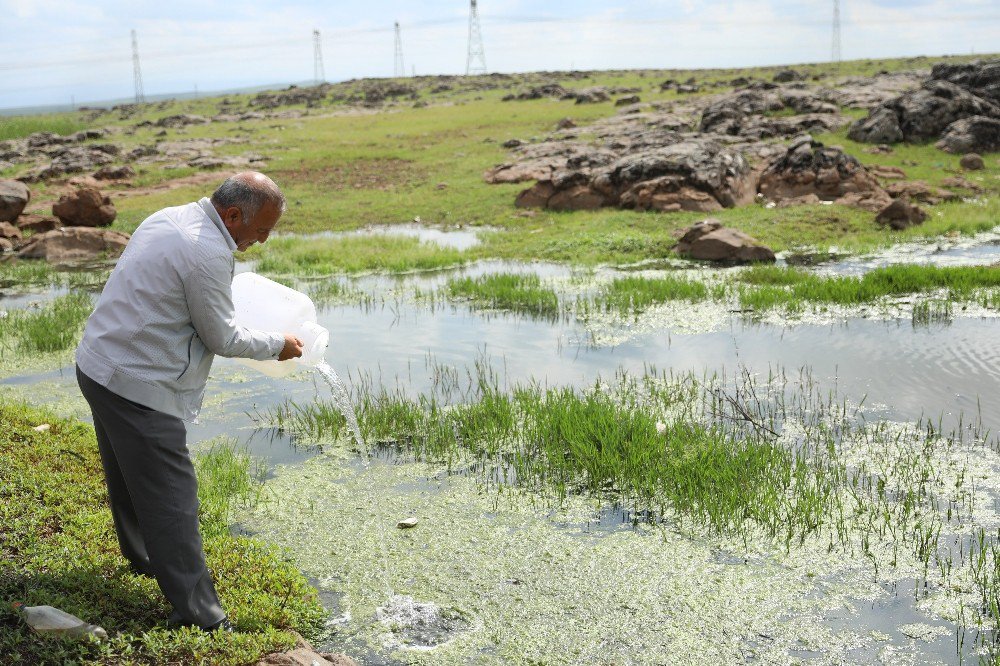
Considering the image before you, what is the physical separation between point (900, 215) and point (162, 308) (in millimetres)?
20273

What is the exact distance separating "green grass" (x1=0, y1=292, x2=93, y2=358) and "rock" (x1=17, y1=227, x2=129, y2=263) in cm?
643

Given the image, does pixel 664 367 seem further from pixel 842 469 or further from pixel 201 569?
pixel 201 569

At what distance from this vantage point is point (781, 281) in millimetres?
15500

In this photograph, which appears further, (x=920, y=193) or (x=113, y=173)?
(x=113, y=173)

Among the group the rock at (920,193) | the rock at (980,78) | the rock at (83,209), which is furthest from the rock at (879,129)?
the rock at (83,209)

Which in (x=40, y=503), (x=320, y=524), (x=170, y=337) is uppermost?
(x=170, y=337)

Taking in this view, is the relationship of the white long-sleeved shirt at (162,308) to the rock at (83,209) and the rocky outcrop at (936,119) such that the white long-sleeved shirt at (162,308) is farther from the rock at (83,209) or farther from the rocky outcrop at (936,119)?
the rocky outcrop at (936,119)

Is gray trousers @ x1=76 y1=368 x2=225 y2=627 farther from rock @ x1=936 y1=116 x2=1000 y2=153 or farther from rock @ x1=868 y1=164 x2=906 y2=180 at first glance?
rock @ x1=936 y1=116 x2=1000 y2=153

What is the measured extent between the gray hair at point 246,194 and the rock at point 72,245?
18238 millimetres

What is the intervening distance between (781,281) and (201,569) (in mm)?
12932

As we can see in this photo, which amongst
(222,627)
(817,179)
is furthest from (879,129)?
(222,627)

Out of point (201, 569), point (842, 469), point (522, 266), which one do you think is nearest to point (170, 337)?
point (201, 569)

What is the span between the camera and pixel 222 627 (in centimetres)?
489

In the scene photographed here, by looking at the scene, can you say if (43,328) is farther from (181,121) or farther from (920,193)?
(181,121)
